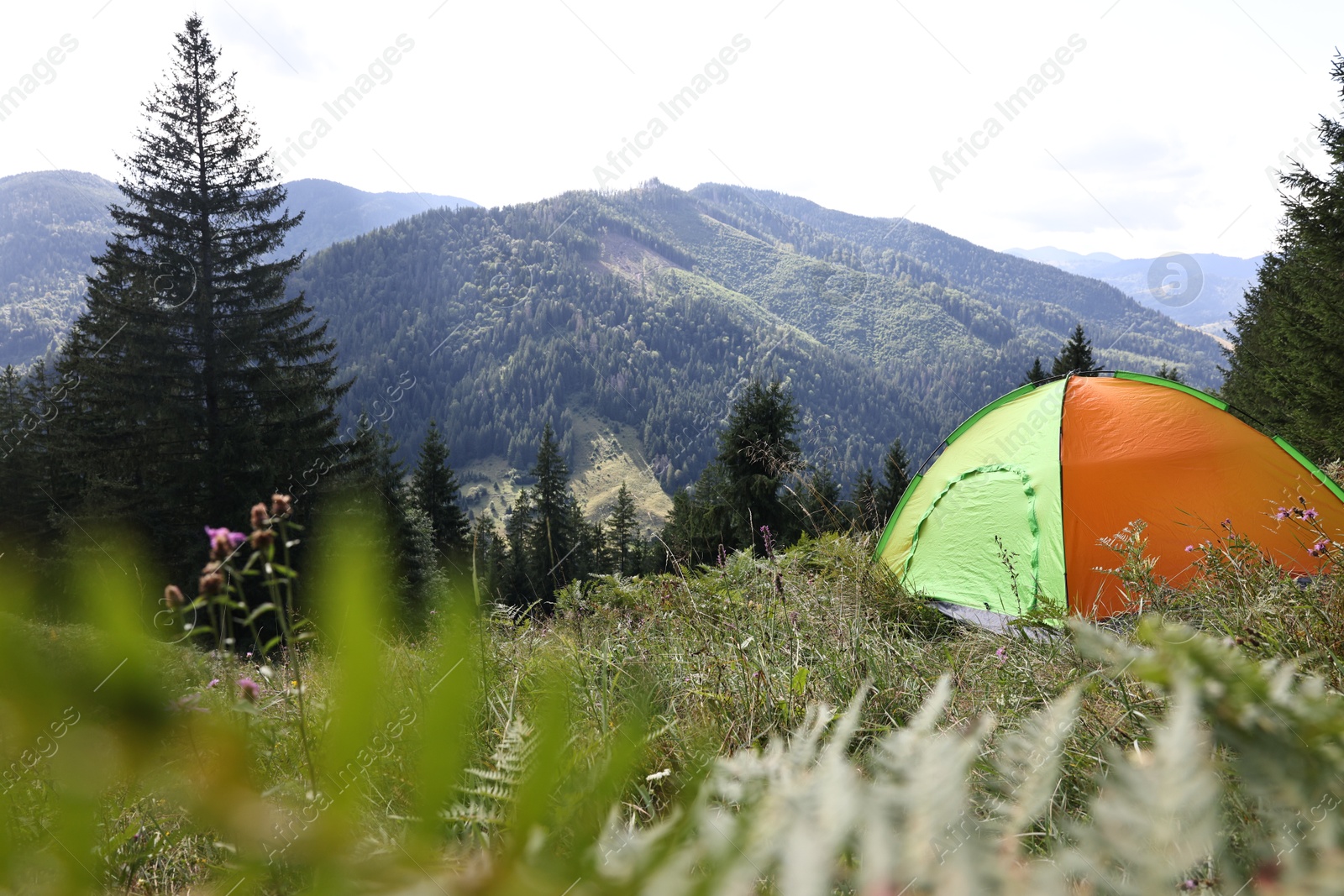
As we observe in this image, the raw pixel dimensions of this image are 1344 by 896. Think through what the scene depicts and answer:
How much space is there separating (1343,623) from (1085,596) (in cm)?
308

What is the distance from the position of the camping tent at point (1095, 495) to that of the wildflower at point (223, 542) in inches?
194

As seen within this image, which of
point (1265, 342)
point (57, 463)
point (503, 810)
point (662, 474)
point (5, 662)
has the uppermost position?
point (1265, 342)

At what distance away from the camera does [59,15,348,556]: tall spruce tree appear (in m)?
14.3

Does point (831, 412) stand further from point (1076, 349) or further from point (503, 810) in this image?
point (503, 810)

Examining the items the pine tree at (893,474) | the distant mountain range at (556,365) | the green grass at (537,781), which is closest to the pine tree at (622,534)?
the pine tree at (893,474)

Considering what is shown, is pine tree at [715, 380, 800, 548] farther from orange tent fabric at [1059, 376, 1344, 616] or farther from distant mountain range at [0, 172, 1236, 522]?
distant mountain range at [0, 172, 1236, 522]

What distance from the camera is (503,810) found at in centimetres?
49

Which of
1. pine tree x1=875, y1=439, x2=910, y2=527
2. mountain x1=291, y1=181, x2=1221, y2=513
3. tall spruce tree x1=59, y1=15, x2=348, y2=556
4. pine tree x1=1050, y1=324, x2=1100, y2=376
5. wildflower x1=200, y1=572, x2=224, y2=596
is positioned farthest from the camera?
mountain x1=291, y1=181, x2=1221, y2=513

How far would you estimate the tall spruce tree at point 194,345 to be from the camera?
1430 centimetres

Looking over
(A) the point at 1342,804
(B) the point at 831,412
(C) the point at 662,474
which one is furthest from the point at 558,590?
(B) the point at 831,412

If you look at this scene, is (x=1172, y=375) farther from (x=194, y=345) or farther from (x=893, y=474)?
(x=194, y=345)

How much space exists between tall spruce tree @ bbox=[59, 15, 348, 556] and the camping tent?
13944 mm

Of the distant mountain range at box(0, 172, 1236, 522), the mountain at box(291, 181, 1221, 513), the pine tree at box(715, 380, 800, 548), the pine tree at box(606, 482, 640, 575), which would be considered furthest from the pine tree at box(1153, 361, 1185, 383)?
the mountain at box(291, 181, 1221, 513)

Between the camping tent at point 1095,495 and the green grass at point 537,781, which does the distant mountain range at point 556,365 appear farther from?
the green grass at point 537,781
